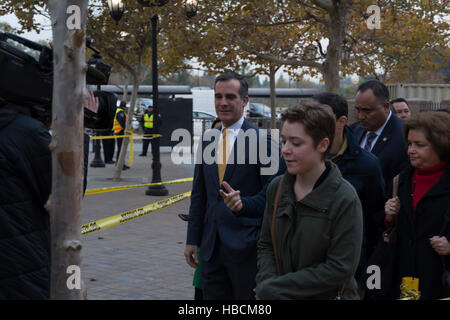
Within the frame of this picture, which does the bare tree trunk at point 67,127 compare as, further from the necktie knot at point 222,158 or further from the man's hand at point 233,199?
the necktie knot at point 222,158

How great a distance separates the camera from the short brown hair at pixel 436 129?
404cm

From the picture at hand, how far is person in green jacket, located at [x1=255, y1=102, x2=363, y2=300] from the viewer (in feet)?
9.50

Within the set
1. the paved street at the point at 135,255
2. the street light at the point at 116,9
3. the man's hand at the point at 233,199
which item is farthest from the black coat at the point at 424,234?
the street light at the point at 116,9

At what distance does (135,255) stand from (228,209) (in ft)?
14.5

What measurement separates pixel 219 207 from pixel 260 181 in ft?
1.01

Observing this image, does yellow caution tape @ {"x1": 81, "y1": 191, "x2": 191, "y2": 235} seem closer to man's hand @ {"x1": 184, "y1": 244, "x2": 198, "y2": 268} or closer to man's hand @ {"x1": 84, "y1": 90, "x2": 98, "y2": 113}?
man's hand @ {"x1": 184, "y1": 244, "x2": 198, "y2": 268}

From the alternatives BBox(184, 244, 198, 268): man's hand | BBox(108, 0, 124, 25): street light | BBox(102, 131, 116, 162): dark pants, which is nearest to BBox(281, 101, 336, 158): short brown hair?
BBox(184, 244, 198, 268): man's hand

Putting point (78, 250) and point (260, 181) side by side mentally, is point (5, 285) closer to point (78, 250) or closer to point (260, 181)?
point (78, 250)

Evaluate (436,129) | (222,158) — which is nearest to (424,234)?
(436,129)

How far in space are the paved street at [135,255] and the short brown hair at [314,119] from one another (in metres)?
3.80

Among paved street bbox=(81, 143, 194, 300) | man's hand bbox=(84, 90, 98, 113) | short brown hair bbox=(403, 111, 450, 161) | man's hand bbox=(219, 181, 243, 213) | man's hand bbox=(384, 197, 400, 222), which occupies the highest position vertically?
man's hand bbox=(84, 90, 98, 113)

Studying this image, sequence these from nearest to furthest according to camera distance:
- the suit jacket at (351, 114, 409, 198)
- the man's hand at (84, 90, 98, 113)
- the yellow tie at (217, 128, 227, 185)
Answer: the man's hand at (84, 90, 98, 113) → the yellow tie at (217, 128, 227, 185) → the suit jacket at (351, 114, 409, 198)

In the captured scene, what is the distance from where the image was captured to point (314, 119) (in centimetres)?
304

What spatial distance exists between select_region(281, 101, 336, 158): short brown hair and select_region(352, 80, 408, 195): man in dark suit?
6.79 ft
